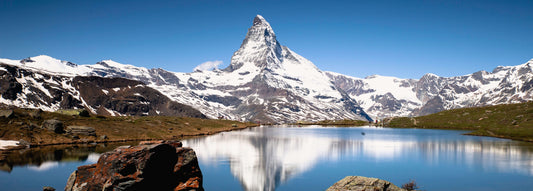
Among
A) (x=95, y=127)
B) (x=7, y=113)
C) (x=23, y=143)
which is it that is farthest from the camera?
(x=95, y=127)

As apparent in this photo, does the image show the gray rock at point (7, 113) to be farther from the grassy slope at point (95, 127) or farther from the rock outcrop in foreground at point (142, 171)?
the rock outcrop in foreground at point (142, 171)

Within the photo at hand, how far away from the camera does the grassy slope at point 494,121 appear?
373 feet

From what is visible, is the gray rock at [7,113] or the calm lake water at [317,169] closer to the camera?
the calm lake water at [317,169]

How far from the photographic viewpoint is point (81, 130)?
9119 centimetres

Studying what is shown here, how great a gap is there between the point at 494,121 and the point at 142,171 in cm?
15061

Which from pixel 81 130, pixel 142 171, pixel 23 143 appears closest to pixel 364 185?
pixel 142 171

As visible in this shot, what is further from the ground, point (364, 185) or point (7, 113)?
point (7, 113)

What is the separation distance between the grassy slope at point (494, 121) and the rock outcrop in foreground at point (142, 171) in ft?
341

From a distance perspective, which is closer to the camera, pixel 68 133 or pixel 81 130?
pixel 68 133

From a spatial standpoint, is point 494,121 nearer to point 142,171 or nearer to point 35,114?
point 142,171

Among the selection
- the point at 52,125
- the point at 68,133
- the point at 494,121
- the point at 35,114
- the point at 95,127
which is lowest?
the point at 68,133

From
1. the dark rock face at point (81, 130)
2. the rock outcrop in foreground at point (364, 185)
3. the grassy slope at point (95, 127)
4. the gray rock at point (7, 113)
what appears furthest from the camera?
the dark rock face at point (81, 130)

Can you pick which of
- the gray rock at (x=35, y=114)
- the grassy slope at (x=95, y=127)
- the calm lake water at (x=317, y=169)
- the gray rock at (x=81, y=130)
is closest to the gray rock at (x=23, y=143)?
the grassy slope at (x=95, y=127)

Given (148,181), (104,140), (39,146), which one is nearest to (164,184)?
(148,181)
